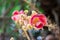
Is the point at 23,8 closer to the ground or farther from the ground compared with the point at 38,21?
farther from the ground

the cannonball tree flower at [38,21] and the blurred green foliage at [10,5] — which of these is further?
the blurred green foliage at [10,5]

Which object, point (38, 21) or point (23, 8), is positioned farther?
point (23, 8)

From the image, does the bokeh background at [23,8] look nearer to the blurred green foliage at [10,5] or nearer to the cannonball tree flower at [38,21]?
the blurred green foliage at [10,5]

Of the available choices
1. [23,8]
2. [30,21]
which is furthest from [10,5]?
[30,21]

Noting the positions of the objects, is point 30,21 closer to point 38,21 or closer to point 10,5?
point 38,21

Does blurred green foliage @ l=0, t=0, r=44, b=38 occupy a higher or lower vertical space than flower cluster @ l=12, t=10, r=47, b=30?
higher

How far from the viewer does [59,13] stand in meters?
1.15

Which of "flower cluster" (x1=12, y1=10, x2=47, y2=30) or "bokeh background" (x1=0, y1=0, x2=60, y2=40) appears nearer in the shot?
"flower cluster" (x1=12, y1=10, x2=47, y2=30)

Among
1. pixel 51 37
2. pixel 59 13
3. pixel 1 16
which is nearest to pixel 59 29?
pixel 51 37

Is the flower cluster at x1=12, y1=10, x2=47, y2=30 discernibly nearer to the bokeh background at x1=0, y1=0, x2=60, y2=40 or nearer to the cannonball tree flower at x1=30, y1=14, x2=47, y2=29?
the cannonball tree flower at x1=30, y1=14, x2=47, y2=29

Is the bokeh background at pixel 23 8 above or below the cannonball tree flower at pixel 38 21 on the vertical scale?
above

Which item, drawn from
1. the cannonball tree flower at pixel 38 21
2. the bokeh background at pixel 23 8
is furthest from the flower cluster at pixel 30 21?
the bokeh background at pixel 23 8

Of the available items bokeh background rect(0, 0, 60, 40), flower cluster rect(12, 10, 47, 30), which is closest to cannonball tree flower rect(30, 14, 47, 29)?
flower cluster rect(12, 10, 47, 30)

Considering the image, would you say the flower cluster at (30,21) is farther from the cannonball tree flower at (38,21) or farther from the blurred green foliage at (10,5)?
the blurred green foliage at (10,5)
